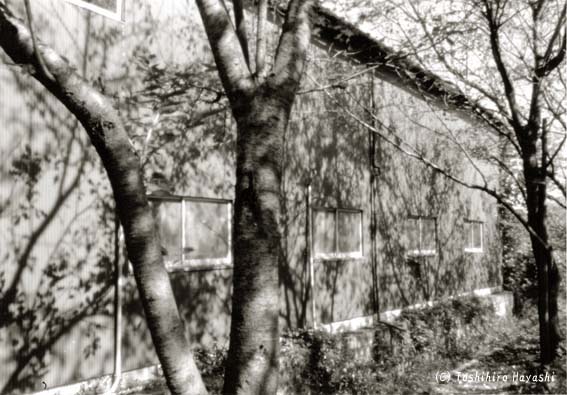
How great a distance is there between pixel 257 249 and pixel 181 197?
488cm

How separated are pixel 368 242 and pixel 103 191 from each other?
7.00 meters

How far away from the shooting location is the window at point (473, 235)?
17609mm

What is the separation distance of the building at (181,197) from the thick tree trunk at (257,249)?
0.69 m

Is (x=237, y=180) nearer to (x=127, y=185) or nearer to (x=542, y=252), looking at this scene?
(x=127, y=185)

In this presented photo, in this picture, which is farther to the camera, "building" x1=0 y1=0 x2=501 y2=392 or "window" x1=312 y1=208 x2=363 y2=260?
"window" x1=312 y1=208 x2=363 y2=260

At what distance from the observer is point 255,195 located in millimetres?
3006

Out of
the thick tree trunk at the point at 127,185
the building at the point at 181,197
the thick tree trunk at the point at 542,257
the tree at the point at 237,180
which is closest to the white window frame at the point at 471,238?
the building at the point at 181,197

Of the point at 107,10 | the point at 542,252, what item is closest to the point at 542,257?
the point at 542,252

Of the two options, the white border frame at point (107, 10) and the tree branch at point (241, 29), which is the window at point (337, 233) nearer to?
the white border frame at point (107, 10)

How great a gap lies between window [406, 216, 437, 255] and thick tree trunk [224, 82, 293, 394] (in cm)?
1121

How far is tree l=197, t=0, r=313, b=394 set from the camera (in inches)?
113

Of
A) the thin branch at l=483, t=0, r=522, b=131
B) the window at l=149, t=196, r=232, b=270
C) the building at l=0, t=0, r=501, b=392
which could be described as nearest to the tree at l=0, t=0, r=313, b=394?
the building at l=0, t=0, r=501, b=392

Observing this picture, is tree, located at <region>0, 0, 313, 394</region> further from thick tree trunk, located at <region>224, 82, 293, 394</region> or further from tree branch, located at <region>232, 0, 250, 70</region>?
tree branch, located at <region>232, 0, 250, 70</region>

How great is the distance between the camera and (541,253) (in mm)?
10031
